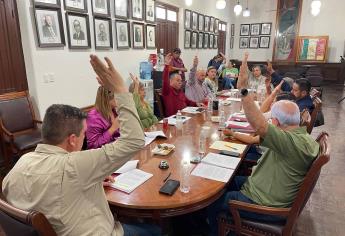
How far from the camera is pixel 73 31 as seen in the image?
11.6 feet

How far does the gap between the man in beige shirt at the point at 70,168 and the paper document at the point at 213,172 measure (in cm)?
73

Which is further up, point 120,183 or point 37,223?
point 37,223

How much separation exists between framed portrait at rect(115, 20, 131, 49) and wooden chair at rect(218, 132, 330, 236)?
12.0 feet

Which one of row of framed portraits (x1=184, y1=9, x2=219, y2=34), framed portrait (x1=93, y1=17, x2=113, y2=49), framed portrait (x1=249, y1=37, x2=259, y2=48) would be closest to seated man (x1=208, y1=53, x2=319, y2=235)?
framed portrait (x1=93, y1=17, x2=113, y2=49)

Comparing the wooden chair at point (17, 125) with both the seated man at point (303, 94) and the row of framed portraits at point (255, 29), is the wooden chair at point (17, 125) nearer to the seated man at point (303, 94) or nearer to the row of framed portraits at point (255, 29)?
the seated man at point (303, 94)

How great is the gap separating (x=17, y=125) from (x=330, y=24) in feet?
35.7

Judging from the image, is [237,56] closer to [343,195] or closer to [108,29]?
[108,29]

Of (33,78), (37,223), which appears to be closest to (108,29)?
(33,78)

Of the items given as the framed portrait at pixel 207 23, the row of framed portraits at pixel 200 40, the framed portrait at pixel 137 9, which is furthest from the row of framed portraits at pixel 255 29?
the framed portrait at pixel 137 9

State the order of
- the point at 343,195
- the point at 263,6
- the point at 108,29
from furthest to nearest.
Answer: the point at 263,6, the point at 108,29, the point at 343,195

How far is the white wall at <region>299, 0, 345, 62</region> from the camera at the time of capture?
9.48m

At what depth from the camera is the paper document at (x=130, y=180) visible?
143cm

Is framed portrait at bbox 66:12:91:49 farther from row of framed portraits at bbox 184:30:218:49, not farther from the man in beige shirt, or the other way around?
row of framed portraits at bbox 184:30:218:49

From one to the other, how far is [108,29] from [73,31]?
751 millimetres
